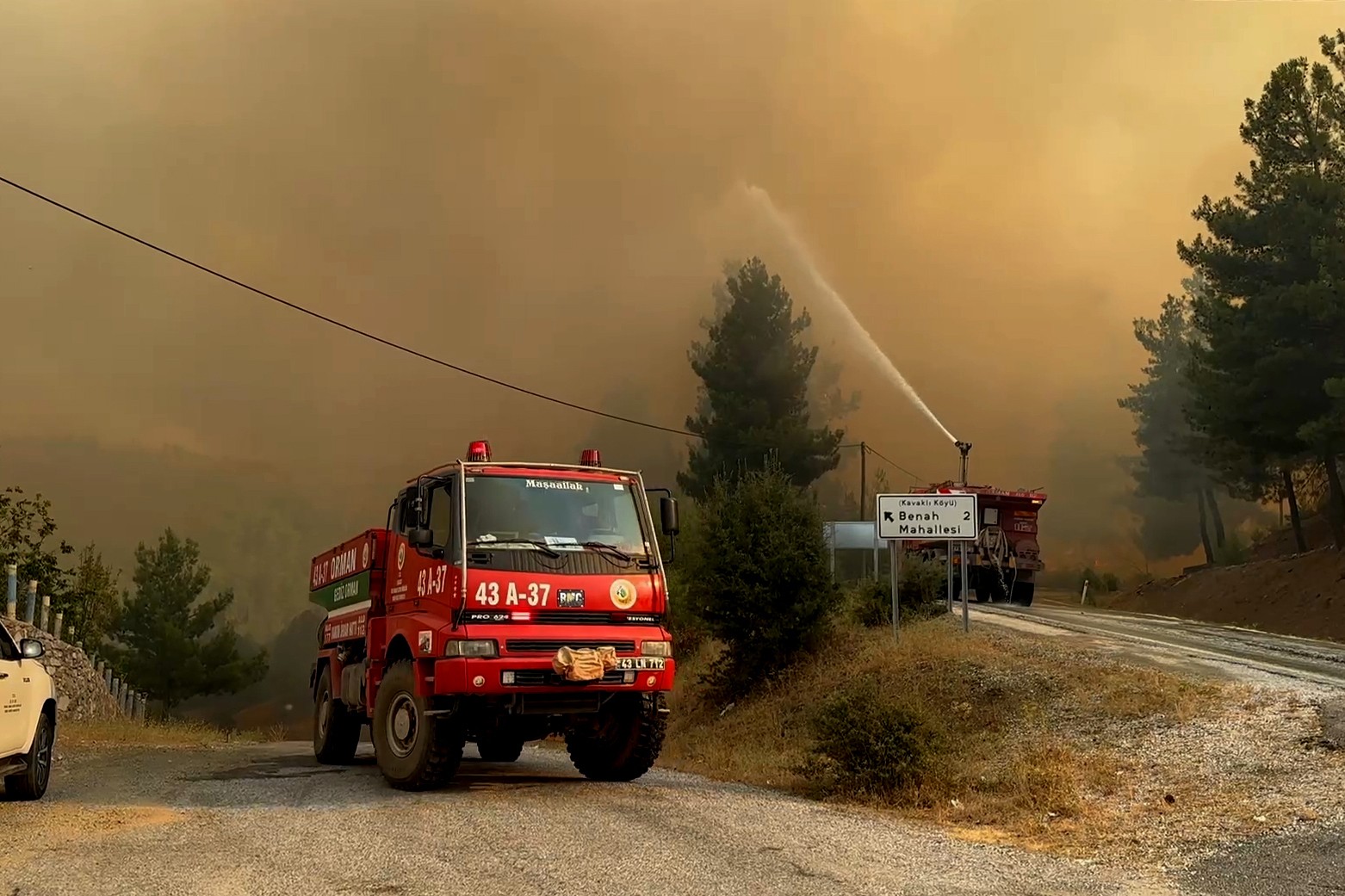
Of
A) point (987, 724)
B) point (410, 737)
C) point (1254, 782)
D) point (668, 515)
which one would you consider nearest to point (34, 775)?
point (410, 737)

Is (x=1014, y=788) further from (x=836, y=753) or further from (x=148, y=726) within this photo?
(x=148, y=726)

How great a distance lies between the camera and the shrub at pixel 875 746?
1188 centimetres

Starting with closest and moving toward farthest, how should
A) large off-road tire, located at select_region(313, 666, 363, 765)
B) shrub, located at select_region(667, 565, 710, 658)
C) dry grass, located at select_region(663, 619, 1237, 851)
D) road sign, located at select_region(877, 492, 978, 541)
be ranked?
dry grass, located at select_region(663, 619, 1237, 851) → large off-road tire, located at select_region(313, 666, 363, 765) → road sign, located at select_region(877, 492, 978, 541) → shrub, located at select_region(667, 565, 710, 658)

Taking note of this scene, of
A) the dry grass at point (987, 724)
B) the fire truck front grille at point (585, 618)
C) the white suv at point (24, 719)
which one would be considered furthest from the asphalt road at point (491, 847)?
the fire truck front grille at point (585, 618)

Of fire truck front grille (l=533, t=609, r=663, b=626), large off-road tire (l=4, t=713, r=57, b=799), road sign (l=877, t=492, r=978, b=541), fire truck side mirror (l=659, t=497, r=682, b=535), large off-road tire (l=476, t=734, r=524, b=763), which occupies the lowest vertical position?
large off-road tire (l=476, t=734, r=524, b=763)

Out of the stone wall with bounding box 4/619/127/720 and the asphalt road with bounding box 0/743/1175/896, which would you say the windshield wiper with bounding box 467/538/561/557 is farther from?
the stone wall with bounding box 4/619/127/720

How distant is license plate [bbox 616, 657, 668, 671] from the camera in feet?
36.7

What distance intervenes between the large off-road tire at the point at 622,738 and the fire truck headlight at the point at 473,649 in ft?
6.01

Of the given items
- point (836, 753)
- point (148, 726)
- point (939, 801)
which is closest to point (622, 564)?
point (836, 753)

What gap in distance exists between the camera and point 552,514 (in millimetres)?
11781

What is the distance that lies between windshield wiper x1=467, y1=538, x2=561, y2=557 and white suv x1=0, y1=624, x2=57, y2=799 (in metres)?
3.90

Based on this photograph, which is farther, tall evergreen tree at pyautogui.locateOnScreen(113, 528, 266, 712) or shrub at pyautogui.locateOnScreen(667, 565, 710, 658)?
tall evergreen tree at pyautogui.locateOnScreen(113, 528, 266, 712)

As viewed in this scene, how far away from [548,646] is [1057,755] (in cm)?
583

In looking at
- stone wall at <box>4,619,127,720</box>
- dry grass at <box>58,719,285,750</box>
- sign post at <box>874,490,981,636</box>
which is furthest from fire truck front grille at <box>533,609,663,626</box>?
stone wall at <box>4,619,127,720</box>
